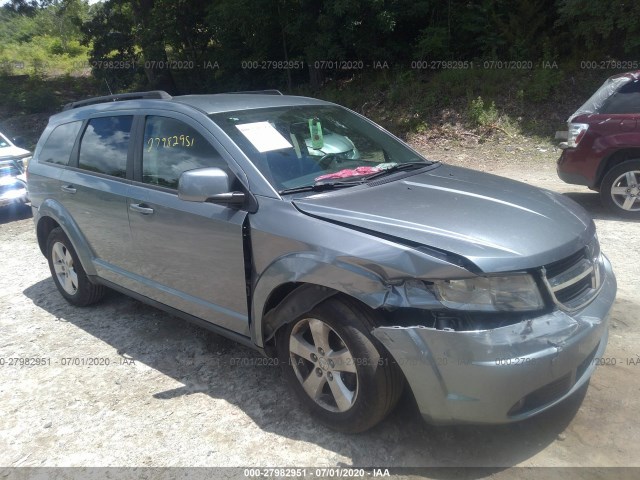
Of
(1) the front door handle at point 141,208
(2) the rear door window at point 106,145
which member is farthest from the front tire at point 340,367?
(2) the rear door window at point 106,145

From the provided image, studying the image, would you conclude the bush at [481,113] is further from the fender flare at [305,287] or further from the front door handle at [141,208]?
the fender flare at [305,287]

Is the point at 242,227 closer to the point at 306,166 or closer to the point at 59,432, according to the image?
the point at 306,166

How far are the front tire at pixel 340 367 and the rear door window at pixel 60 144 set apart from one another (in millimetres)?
2896

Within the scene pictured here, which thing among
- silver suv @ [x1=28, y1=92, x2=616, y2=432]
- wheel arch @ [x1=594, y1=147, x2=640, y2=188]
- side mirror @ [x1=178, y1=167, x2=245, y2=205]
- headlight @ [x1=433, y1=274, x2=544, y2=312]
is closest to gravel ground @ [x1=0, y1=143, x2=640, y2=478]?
silver suv @ [x1=28, y1=92, x2=616, y2=432]

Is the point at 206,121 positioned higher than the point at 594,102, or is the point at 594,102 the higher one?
the point at 206,121

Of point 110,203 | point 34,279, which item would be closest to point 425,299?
point 110,203

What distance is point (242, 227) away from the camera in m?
3.21

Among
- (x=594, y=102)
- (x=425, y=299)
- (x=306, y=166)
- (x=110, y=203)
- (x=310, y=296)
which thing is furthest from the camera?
(x=594, y=102)

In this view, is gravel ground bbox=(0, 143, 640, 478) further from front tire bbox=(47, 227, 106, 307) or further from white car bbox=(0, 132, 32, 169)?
white car bbox=(0, 132, 32, 169)

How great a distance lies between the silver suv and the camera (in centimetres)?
254

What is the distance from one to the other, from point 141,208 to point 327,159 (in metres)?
1.35

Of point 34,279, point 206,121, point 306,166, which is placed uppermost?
point 206,121

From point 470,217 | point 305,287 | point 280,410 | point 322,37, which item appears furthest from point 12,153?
point 322,37

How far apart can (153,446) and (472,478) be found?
1.73 metres
